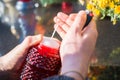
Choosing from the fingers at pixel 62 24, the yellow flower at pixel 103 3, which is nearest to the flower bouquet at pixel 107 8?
the yellow flower at pixel 103 3

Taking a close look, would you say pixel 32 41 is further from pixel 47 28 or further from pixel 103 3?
pixel 47 28

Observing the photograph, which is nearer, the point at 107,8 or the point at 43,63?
the point at 43,63

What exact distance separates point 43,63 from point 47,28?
2.90ft

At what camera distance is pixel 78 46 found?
644mm

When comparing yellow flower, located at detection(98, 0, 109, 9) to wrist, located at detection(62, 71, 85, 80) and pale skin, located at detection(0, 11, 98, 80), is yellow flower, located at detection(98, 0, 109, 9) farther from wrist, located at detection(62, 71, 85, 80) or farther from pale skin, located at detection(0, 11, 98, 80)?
wrist, located at detection(62, 71, 85, 80)

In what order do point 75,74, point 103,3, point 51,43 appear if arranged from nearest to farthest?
1. point 75,74
2. point 51,43
3. point 103,3

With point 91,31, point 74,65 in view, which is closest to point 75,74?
point 74,65

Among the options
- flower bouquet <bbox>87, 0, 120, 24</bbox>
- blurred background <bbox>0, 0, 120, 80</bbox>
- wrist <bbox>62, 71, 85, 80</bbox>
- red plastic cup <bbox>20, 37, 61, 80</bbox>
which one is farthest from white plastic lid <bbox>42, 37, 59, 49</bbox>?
flower bouquet <bbox>87, 0, 120, 24</bbox>

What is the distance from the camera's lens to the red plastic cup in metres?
0.69

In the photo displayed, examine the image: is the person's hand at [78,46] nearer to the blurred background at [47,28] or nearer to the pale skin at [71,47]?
the pale skin at [71,47]

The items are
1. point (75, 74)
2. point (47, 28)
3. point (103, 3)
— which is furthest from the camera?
point (47, 28)

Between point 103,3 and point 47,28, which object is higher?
point 103,3

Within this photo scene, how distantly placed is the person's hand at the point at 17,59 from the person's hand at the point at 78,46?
0.28ft

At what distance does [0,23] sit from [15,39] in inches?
15.9
